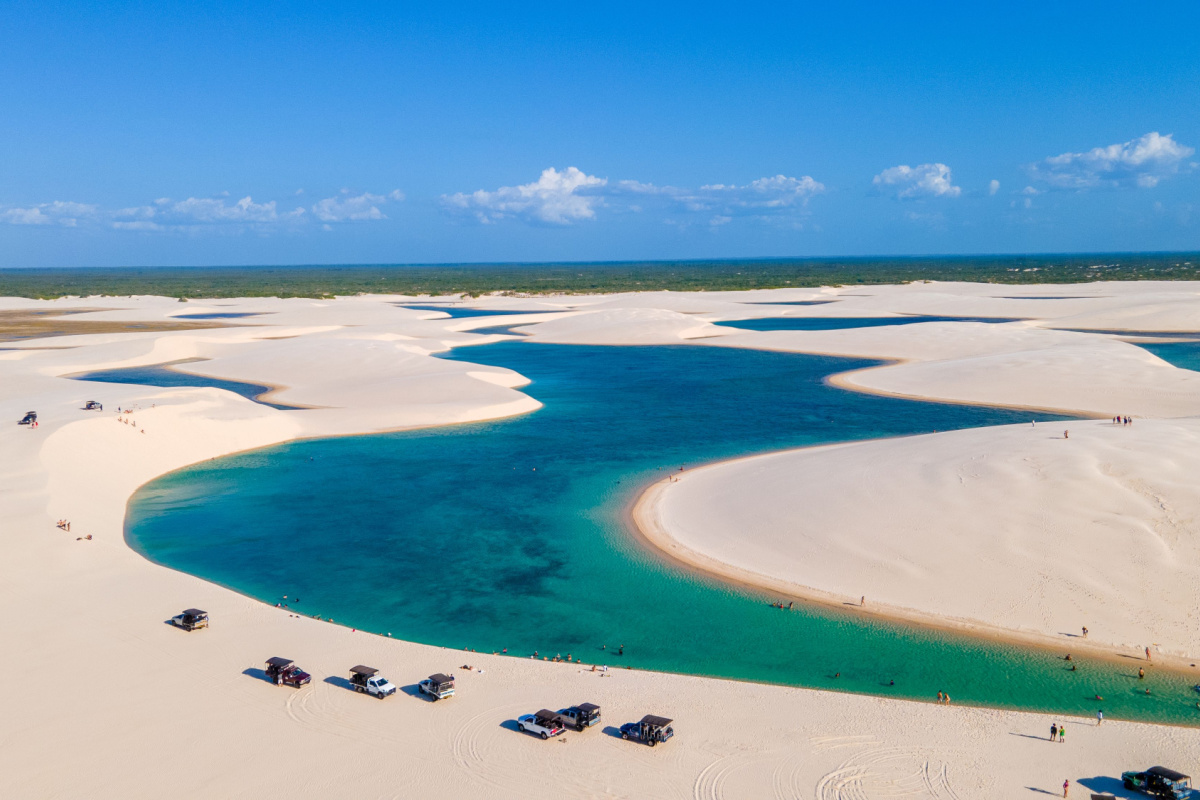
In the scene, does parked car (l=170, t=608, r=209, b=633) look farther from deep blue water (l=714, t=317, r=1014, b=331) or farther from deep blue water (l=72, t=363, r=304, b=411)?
deep blue water (l=714, t=317, r=1014, b=331)

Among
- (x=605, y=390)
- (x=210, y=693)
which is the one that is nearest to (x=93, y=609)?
(x=210, y=693)

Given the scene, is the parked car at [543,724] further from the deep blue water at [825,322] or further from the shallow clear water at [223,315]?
the shallow clear water at [223,315]

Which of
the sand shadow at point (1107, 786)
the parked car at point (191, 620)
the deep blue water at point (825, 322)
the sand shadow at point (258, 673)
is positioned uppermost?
the deep blue water at point (825, 322)

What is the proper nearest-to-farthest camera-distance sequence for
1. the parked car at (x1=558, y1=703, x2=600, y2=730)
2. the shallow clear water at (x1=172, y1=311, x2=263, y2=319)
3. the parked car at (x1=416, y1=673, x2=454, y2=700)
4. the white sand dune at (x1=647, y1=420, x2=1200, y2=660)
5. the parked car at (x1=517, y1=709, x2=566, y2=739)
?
the parked car at (x1=517, y1=709, x2=566, y2=739)
the parked car at (x1=558, y1=703, x2=600, y2=730)
the parked car at (x1=416, y1=673, x2=454, y2=700)
the white sand dune at (x1=647, y1=420, x2=1200, y2=660)
the shallow clear water at (x1=172, y1=311, x2=263, y2=319)

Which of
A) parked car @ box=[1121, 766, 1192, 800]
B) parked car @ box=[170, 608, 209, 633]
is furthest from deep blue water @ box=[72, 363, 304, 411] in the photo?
parked car @ box=[1121, 766, 1192, 800]

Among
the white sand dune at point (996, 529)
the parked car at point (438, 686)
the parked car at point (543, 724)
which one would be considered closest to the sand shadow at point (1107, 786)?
the white sand dune at point (996, 529)

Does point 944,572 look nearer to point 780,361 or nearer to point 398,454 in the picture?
point 398,454

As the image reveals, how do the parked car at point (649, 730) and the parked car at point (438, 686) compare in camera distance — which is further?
the parked car at point (438, 686)
